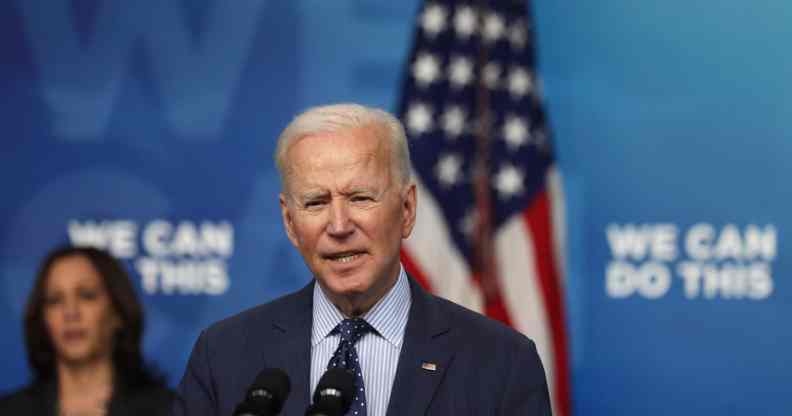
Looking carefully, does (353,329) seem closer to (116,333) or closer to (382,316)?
(382,316)

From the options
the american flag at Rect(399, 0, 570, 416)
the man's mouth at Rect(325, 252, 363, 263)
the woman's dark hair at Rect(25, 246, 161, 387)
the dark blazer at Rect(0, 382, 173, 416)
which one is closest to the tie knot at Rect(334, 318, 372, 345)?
the man's mouth at Rect(325, 252, 363, 263)

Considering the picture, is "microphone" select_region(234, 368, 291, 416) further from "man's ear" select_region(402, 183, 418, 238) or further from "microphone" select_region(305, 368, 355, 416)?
"man's ear" select_region(402, 183, 418, 238)

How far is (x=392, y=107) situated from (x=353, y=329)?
99.3 inches

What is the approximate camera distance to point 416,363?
207 cm

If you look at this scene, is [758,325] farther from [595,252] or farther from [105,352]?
[105,352]

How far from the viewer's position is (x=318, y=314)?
2.17 meters

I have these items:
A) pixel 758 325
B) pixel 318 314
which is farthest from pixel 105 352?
pixel 758 325

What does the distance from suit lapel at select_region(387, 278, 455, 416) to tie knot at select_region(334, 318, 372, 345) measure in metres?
0.08

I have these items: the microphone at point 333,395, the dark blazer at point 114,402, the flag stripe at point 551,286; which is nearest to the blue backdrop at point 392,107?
the flag stripe at point 551,286

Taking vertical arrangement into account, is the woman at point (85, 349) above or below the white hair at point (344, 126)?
below

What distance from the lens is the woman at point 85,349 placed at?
10.3 ft

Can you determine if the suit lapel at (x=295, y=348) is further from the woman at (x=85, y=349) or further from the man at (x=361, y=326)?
the woman at (x=85, y=349)

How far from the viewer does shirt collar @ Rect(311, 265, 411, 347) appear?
2.13 metres

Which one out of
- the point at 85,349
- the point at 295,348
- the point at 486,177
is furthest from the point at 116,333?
the point at 486,177
